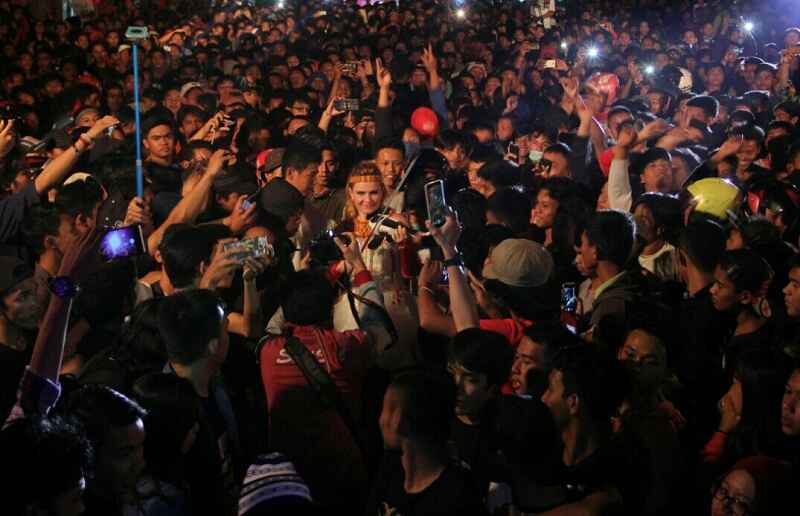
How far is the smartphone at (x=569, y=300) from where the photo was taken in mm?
4645

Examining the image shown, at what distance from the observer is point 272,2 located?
21.6m

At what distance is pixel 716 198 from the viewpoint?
5.77m

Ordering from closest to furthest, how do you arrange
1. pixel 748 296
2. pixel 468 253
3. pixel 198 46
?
1. pixel 748 296
2. pixel 468 253
3. pixel 198 46

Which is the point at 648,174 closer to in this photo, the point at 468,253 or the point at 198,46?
the point at 468,253

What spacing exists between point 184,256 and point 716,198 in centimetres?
337

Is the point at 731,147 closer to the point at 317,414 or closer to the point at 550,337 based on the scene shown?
the point at 550,337

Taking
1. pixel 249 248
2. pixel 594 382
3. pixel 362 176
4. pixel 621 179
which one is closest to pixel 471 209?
pixel 362 176

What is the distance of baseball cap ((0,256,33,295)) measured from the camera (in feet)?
12.0

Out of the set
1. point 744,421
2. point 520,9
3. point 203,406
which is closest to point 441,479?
point 203,406

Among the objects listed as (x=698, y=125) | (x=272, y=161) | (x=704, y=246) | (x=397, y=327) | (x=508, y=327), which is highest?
(x=704, y=246)

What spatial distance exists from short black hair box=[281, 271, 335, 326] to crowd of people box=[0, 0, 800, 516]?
0.04 ft

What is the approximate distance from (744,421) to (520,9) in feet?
58.4

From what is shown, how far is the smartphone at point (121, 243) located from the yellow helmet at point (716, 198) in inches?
133

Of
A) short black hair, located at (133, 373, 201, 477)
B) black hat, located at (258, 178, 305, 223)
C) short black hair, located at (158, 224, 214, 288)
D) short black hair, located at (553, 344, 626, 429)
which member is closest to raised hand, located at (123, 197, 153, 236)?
black hat, located at (258, 178, 305, 223)
